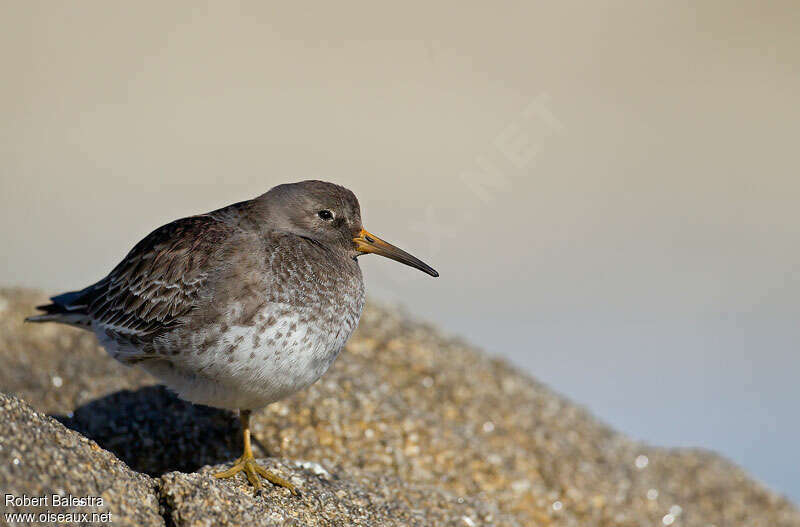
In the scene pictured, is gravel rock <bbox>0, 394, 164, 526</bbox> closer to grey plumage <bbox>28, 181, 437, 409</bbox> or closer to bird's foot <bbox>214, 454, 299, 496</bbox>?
bird's foot <bbox>214, 454, 299, 496</bbox>

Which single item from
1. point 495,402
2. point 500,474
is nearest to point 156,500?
point 500,474

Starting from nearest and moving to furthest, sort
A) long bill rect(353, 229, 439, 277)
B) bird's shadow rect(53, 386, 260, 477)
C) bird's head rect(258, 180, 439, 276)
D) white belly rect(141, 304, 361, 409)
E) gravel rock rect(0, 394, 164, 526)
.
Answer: gravel rock rect(0, 394, 164, 526), white belly rect(141, 304, 361, 409), bird's head rect(258, 180, 439, 276), long bill rect(353, 229, 439, 277), bird's shadow rect(53, 386, 260, 477)

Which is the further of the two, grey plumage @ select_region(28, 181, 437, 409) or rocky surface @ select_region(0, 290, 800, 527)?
grey plumage @ select_region(28, 181, 437, 409)

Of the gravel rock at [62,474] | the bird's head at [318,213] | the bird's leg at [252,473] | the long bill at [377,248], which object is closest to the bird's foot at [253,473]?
the bird's leg at [252,473]

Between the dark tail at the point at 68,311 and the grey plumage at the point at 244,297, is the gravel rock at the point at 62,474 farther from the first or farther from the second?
the dark tail at the point at 68,311

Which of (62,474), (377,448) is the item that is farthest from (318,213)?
(62,474)

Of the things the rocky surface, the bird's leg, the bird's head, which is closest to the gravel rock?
the rocky surface

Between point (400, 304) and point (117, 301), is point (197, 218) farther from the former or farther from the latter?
point (400, 304)

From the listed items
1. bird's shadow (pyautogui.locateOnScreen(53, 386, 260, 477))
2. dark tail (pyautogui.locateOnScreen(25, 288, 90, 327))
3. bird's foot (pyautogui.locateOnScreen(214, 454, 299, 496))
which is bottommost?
bird's shadow (pyautogui.locateOnScreen(53, 386, 260, 477))
